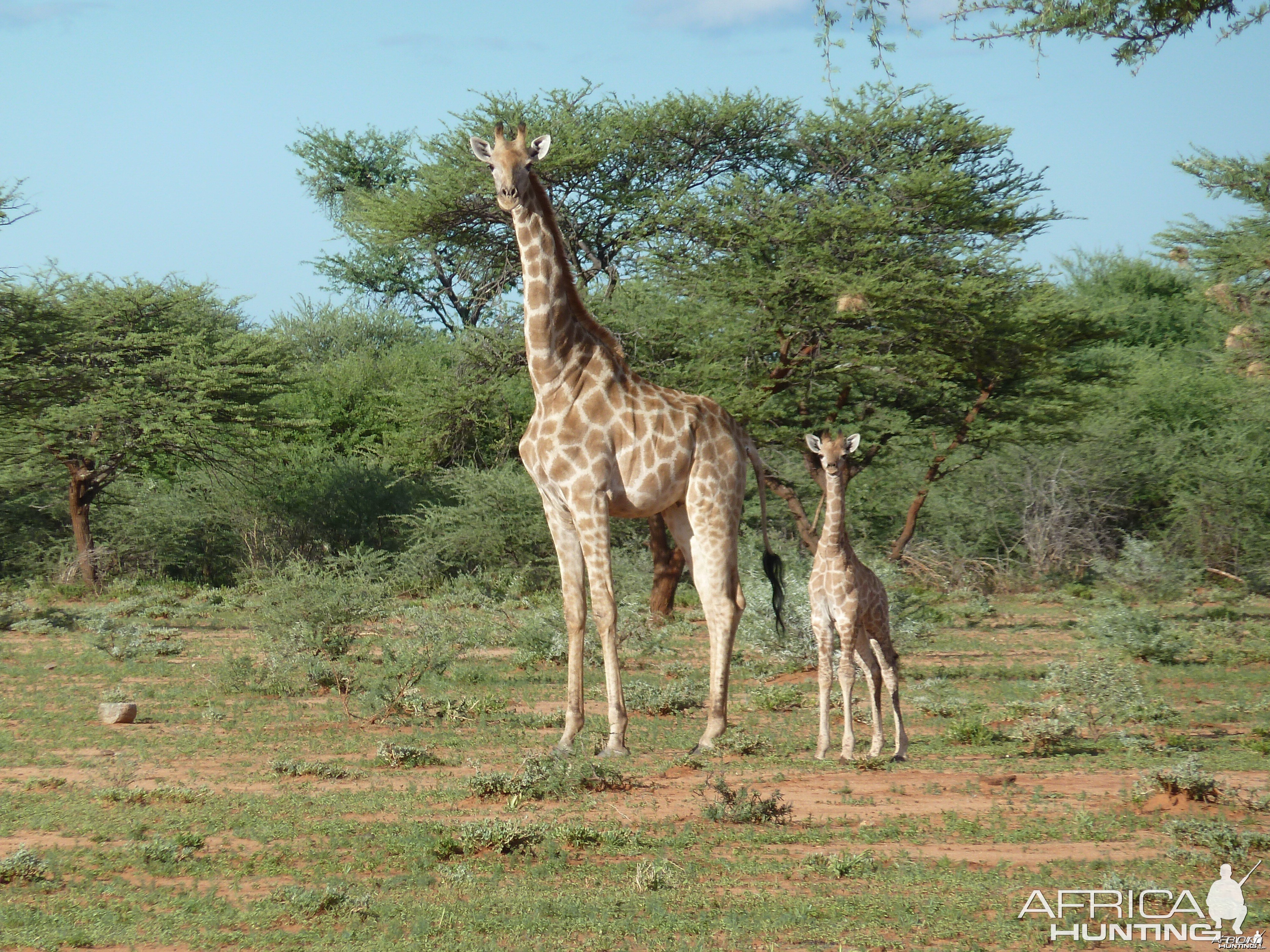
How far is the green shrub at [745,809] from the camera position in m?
6.13

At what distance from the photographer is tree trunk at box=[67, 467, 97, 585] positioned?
67.6 feet

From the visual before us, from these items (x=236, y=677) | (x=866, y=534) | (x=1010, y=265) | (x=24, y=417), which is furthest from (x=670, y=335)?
(x=24, y=417)

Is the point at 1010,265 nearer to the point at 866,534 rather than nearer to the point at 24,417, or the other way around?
the point at 866,534

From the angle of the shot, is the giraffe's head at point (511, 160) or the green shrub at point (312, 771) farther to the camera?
the giraffe's head at point (511, 160)

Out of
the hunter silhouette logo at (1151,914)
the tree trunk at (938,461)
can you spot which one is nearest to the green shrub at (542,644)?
the tree trunk at (938,461)

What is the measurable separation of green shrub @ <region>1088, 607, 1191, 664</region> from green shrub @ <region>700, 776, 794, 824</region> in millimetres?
7909

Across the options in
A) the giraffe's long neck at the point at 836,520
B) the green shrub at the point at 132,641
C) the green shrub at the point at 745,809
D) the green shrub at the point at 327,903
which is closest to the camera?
the green shrub at the point at 327,903

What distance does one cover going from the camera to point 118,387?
20.3m

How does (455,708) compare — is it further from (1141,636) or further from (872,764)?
(1141,636)

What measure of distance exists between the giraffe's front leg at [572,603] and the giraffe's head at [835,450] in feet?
5.57

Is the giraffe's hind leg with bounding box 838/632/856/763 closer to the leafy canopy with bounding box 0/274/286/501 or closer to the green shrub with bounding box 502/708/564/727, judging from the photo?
the green shrub with bounding box 502/708/564/727

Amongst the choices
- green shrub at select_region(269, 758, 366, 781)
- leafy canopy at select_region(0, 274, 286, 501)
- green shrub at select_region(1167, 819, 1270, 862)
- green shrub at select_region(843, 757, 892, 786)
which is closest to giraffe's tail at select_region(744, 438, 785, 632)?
green shrub at select_region(843, 757, 892, 786)

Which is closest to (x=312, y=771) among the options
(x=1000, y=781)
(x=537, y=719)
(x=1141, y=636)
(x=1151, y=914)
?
(x=537, y=719)

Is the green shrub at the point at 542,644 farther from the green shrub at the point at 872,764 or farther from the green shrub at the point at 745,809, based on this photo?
the green shrub at the point at 745,809
